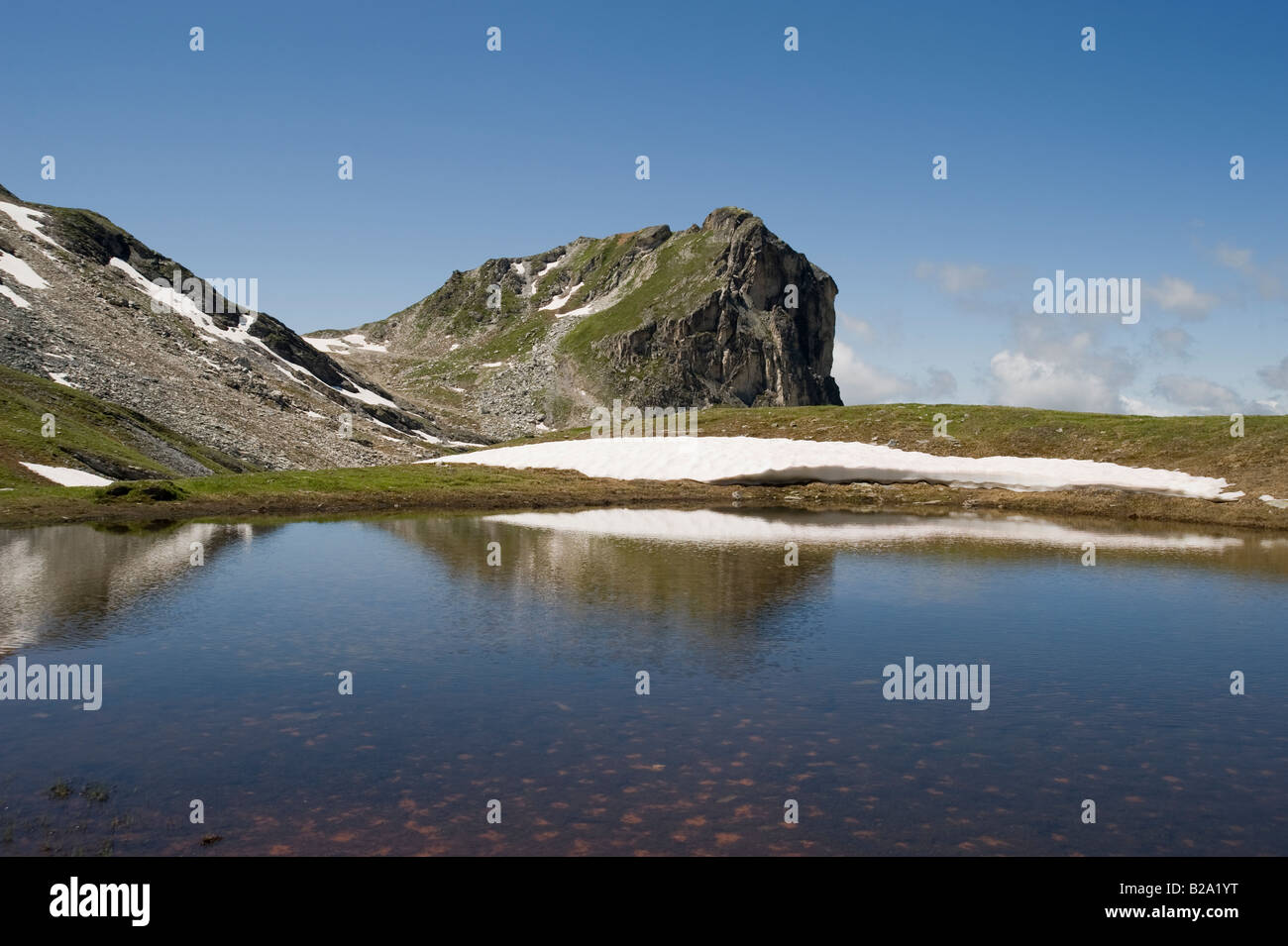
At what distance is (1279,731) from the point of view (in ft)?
60.1

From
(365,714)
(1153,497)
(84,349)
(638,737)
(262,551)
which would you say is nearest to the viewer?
(638,737)

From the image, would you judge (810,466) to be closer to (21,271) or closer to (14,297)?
(14,297)

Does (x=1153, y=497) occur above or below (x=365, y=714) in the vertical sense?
above

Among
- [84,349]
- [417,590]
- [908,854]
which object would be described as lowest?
[908,854]

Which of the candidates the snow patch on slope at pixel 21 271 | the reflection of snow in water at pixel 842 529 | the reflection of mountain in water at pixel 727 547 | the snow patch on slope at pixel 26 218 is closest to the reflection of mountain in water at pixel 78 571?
the reflection of mountain in water at pixel 727 547

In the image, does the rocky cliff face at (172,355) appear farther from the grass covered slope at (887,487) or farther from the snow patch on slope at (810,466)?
the snow patch on slope at (810,466)

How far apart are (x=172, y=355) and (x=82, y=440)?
2714 inches

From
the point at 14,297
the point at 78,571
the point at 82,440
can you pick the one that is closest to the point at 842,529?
the point at 78,571

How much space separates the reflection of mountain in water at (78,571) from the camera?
25.7 meters

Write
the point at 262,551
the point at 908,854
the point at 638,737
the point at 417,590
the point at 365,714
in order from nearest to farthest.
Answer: the point at 908,854 < the point at 638,737 < the point at 365,714 < the point at 417,590 < the point at 262,551

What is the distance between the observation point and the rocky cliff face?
10931cm
